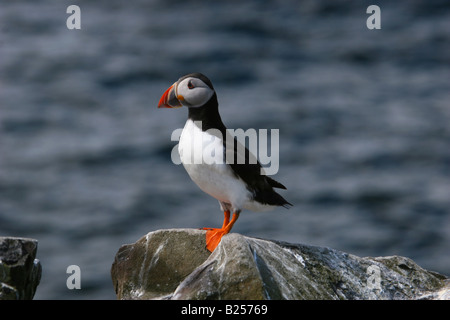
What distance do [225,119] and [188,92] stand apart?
1578 centimetres

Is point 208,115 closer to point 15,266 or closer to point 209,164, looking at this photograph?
point 209,164

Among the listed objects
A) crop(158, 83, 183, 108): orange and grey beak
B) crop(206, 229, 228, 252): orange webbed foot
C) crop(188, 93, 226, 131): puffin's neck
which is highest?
crop(158, 83, 183, 108): orange and grey beak

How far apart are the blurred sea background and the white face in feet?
38.0

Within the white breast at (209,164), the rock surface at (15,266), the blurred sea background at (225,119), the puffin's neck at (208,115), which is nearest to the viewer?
the rock surface at (15,266)

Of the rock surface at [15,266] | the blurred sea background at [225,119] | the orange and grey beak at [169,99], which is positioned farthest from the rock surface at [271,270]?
the blurred sea background at [225,119]

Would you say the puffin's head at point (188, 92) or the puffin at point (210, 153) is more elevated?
the puffin's head at point (188, 92)

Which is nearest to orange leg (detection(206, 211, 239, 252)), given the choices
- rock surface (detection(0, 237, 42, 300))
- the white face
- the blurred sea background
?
the white face

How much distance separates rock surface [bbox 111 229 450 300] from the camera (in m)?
6.54

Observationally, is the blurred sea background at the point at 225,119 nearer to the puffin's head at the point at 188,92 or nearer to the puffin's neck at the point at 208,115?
the puffin's neck at the point at 208,115

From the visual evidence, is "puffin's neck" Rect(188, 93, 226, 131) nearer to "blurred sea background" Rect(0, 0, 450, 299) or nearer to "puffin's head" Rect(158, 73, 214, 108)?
"puffin's head" Rect(158, 73, 214, 108)

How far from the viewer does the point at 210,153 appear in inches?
283

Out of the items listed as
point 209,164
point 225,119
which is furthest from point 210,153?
point 225,119

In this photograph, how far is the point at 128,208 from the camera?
2128cm

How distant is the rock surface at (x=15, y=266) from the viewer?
6.88m
